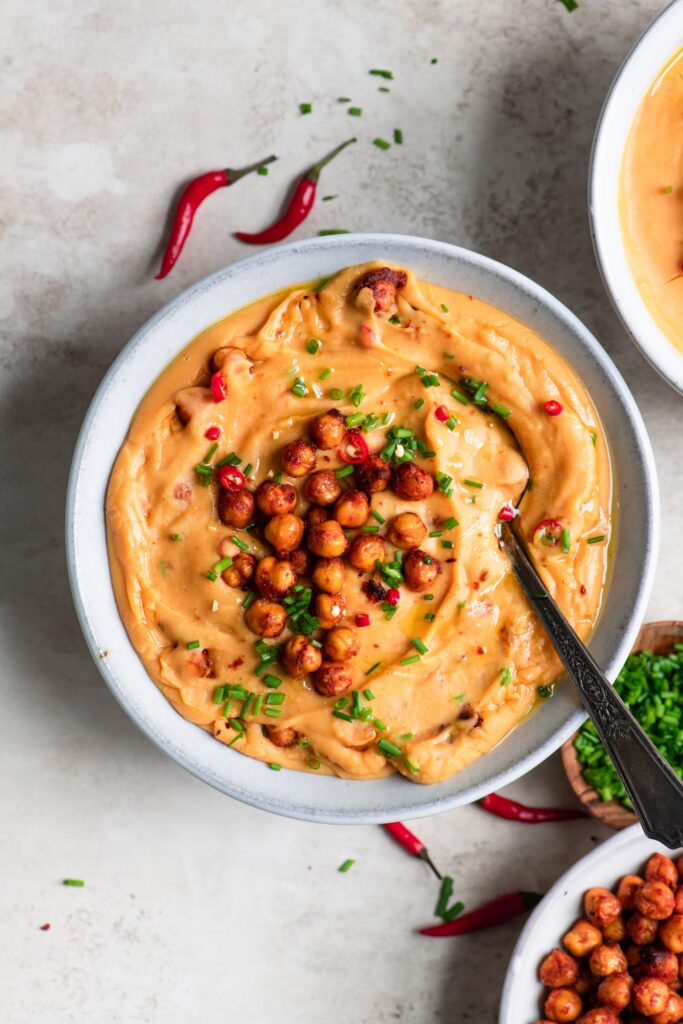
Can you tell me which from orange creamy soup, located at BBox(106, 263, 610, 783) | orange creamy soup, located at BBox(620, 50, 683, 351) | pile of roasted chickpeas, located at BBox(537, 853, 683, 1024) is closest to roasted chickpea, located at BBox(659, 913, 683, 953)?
pile of roasted chickpeas, located at BBox(537, 853, 683, 1024)

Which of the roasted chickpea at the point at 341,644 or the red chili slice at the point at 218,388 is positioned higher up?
the red chili slice at the point at 218,388

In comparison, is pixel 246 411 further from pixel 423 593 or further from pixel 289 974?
pixel 289 974

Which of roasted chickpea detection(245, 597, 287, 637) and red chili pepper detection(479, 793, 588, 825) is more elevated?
roasted chickpea detection(245, 597, 287, 637)

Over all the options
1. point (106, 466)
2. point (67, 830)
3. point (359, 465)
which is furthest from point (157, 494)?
point (67, 830)

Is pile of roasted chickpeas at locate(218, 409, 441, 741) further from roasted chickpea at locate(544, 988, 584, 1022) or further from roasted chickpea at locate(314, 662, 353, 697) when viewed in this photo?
roasted chickpea at locate(544, 988, 584, 1022)

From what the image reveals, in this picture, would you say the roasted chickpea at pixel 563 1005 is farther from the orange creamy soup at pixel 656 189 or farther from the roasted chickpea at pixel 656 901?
the orange creamy soup at pixel 656 189

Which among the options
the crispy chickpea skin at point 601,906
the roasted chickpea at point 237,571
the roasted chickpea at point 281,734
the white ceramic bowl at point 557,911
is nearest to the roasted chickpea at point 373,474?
the roasted chickpea at point 237,571

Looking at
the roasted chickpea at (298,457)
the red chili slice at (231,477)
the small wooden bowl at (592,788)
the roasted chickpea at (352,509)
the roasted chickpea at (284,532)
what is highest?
the roasted chickpea at (298,457)
